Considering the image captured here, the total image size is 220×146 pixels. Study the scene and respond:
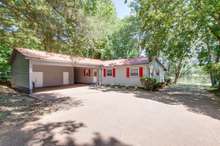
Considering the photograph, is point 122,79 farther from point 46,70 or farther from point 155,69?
point 46,70

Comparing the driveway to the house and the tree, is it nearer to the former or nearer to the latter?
the tree

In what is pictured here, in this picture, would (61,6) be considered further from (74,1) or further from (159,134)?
(159,134)

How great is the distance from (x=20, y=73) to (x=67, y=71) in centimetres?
611

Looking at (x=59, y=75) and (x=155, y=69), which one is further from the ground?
(x=155, y=69)

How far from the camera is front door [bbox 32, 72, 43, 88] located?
16062mm

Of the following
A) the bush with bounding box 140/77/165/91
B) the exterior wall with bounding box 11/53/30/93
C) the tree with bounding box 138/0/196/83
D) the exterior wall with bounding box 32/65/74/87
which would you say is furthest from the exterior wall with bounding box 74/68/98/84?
the tree with bounding box 138/0/196/83

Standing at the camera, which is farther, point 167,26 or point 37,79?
point 37,79

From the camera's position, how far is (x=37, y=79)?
16.3m

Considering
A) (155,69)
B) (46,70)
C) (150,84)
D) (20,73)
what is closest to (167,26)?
(150,84)

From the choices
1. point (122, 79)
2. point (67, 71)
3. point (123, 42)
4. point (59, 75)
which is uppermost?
point (123, 42)

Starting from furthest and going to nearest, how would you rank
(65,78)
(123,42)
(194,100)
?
1. (123,42)
2. (65,78)
3. (194,100)

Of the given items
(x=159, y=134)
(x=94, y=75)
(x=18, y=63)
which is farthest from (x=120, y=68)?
(x=159, y=134)

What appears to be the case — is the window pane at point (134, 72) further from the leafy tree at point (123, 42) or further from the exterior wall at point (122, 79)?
the leafy tree at point (123, 42)

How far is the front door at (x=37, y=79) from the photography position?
16062 millimetres
